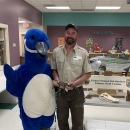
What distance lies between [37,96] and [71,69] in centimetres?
51

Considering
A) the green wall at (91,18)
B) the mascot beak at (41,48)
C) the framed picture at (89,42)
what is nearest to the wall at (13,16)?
the green wall at (91,18)

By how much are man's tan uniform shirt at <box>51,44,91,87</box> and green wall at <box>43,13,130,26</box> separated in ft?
18.1

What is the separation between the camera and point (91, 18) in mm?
7055

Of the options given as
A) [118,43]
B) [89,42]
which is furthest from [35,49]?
[118,43]

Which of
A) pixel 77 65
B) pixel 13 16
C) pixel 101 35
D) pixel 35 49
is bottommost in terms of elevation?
pixel 77 65

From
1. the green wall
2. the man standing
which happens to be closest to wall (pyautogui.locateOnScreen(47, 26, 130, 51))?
the green wall

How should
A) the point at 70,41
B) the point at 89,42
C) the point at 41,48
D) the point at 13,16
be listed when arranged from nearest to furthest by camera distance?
the point at 41,48 < the point at 70,41 < the point at 13,16 < the point at 89,42

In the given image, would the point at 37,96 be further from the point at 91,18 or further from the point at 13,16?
the point at 91,18

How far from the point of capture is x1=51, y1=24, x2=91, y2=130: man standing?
1.81 m

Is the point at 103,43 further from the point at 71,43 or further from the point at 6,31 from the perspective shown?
the point at 71,43

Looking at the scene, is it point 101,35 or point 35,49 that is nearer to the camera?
point 35,49

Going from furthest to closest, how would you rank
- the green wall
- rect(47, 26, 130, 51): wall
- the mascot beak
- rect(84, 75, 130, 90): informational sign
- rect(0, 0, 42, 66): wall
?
rect(47, 26, 130, 51): wall < the green wall < rect(0, 0, 42, 66): wall < rect(84, 75, 130, 90): informational sign < the mascot beak

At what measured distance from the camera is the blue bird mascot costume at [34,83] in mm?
1414

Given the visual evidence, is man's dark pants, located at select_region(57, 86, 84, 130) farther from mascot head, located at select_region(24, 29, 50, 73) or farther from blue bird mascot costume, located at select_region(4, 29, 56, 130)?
mascot head, located at select_region(24, 29, 50, 73)
